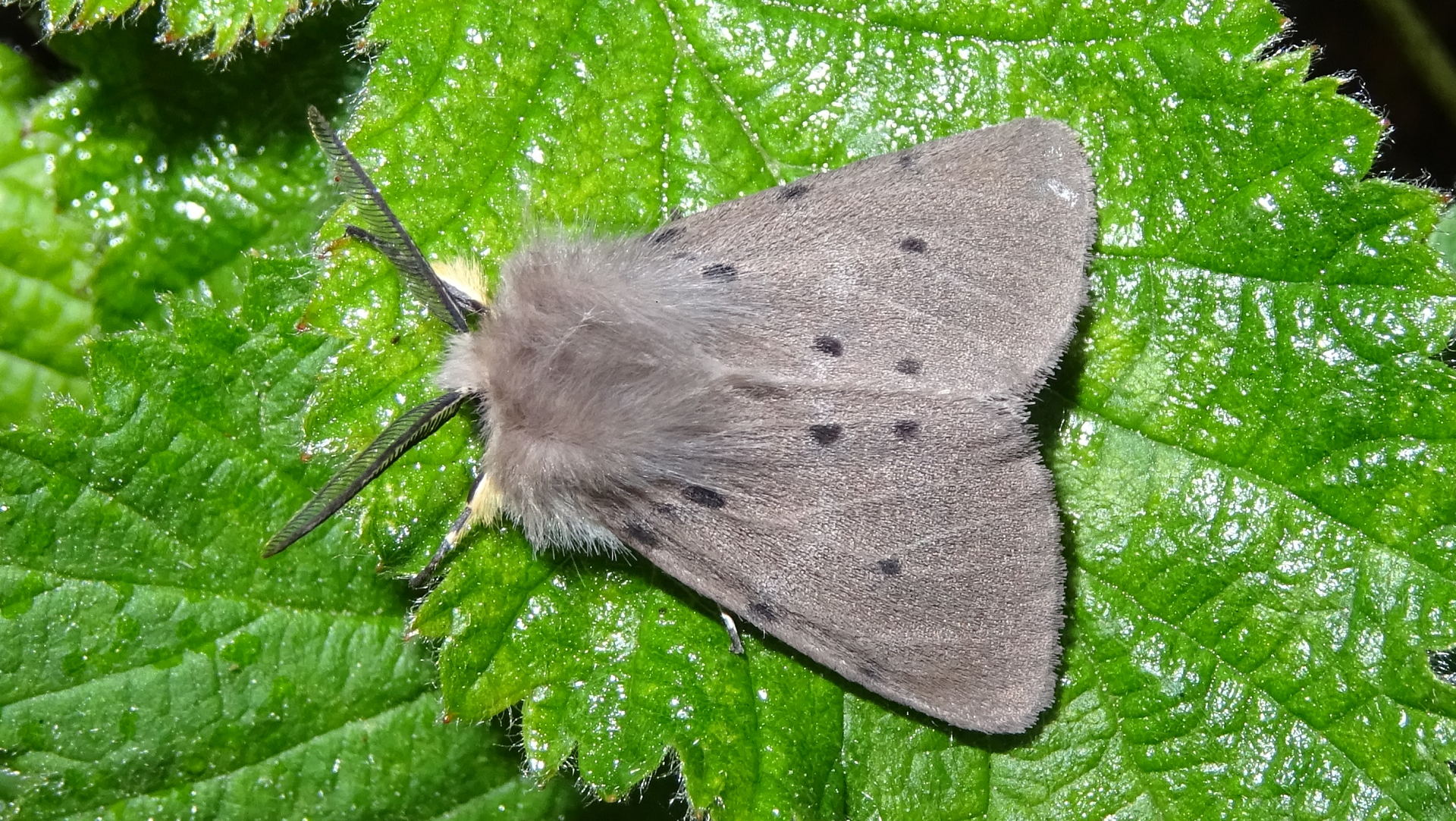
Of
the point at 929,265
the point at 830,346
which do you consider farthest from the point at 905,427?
the point at 929,265

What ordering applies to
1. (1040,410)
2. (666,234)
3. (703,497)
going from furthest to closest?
1. (1040,410)
2. (666,234)
3. (703,497)

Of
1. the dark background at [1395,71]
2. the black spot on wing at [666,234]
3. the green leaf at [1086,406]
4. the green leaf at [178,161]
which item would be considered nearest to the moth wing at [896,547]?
the green leaf at [1086,406]

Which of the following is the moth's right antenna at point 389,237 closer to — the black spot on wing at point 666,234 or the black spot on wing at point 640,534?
the black spot on wing at point 666,234

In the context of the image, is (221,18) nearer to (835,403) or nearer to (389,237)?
(389,237)

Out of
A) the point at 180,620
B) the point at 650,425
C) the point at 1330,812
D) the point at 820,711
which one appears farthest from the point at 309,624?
the point at 1330,812

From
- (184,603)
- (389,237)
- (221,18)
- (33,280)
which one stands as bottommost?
(184,603)

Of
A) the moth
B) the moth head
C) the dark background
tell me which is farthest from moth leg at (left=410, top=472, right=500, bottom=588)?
the dark background

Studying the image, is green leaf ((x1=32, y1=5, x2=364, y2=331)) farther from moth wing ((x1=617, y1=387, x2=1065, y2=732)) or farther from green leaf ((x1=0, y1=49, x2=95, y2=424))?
moth wing ((x1=617, y1=387, x2=1065, y2=732))
